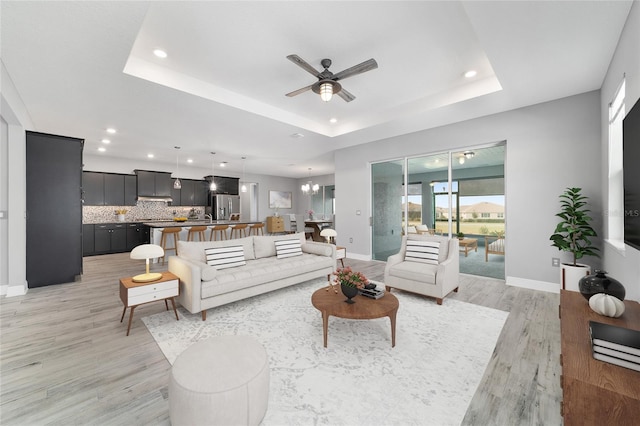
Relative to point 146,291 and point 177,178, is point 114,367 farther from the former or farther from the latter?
point 177,178

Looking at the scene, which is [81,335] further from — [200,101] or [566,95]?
[566,95]

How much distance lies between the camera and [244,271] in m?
3.43

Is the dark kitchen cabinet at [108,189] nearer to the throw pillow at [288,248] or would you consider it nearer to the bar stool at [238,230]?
the bar stool at [238,230]

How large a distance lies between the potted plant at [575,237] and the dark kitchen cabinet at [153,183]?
9.52m

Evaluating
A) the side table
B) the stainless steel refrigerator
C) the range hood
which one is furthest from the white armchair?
the range hood

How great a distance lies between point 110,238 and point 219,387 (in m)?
8.05

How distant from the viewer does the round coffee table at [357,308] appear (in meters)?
2.36

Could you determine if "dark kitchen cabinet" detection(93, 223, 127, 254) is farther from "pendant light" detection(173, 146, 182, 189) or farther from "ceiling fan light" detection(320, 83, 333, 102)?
"ceiling fan light" detection(320, 83, 333, 102)

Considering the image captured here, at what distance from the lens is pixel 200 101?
3.79m

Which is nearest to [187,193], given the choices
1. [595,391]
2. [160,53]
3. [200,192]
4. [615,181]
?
[200,192]

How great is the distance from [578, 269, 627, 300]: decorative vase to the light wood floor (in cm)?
67

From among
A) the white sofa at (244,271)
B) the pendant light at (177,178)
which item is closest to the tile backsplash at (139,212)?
the pendant light at (177,178)

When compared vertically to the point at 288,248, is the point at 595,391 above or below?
below

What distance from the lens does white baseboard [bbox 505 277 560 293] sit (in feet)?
12.9
